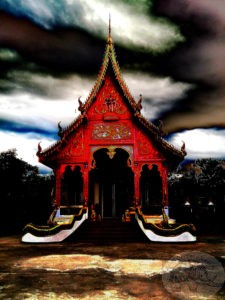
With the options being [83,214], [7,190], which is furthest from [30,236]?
[7,190]

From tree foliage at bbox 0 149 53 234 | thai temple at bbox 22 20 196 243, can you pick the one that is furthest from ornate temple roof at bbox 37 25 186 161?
tree foliage at bbox 0 149 53 234

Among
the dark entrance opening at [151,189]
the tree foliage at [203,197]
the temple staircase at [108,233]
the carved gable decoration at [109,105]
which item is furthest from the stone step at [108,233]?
the tree foliage at [203,197]

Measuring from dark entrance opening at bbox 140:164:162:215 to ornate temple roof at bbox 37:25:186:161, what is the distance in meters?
3.79

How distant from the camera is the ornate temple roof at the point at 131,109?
13906mm

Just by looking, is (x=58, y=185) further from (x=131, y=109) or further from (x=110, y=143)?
(x=131, y=109)

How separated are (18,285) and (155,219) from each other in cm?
936

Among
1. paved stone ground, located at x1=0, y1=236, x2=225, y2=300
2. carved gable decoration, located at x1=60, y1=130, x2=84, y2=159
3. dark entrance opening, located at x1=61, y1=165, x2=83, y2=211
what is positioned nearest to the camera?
paved stone ground, located at x1=0, y1=236, x2=225, y2=300

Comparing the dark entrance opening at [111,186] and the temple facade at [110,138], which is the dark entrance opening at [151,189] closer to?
the dark entrance opening at [111,186]

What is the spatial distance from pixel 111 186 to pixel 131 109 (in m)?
5.69

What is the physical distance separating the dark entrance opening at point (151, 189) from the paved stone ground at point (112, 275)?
8.91 m

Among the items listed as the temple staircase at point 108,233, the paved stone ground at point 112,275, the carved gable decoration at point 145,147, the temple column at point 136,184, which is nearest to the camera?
the paved stone ground at point 112,275

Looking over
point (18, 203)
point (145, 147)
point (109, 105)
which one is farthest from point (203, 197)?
point (18, 203)

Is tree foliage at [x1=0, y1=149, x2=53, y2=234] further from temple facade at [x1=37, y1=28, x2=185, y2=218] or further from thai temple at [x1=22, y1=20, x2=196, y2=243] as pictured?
temple facade at [x1=37, y1=28, x2=185, y2=218]

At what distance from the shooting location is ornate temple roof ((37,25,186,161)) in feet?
45.6
